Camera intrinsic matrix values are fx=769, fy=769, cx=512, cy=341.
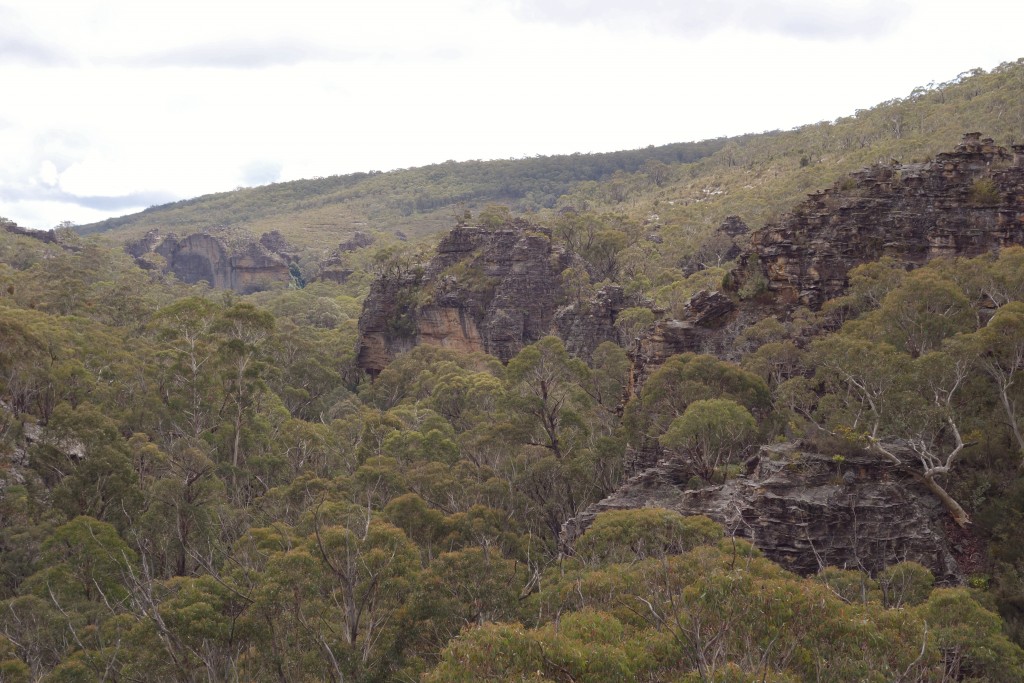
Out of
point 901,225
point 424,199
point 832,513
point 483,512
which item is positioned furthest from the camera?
point 424,199

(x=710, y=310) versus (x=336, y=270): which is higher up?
(x=336, y=270)

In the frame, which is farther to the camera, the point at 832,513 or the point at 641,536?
the point at 832,513

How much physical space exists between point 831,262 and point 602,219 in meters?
40.7

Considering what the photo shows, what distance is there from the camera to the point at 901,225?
117ft

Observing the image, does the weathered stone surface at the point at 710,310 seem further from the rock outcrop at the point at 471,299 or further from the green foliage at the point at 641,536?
the rock outcrop at the point at 471,299

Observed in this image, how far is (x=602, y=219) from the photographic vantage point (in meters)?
74.8

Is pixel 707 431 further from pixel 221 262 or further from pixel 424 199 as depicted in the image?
pixel 424 199

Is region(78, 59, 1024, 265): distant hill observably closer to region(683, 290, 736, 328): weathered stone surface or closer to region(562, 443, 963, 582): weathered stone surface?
region(683, 290, 736, 328): weathered stone surface

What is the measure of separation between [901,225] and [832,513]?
21144mm

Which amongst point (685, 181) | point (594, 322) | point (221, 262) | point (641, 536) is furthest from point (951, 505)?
point (221, 262)

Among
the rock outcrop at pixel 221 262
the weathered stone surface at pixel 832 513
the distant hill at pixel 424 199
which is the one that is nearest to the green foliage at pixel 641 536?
the weathered stone surface at pixel 832 513

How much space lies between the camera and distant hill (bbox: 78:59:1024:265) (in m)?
76.2

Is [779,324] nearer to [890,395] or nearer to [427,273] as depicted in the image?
[890,395]

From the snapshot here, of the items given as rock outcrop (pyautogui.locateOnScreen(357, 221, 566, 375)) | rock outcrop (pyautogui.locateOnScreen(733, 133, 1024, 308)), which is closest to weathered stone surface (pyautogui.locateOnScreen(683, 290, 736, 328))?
rock outcrop (pyautogui.locateOnScreen(733, 133, 1024, 308))
